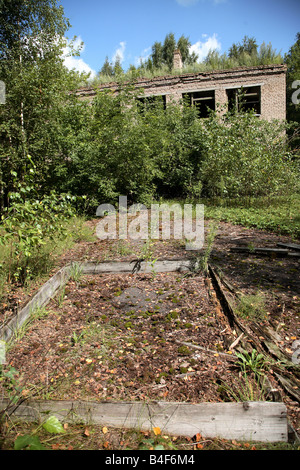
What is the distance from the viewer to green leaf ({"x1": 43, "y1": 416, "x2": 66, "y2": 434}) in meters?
1.55

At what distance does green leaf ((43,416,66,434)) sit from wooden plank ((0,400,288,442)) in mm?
129

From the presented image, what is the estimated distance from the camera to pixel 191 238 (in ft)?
17.2

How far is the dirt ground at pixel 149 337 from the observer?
200cm

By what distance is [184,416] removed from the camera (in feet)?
5.47

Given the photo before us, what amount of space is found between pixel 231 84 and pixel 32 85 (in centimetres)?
1190

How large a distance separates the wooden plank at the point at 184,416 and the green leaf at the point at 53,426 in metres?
0.13

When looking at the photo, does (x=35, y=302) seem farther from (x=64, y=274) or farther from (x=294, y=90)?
(x=294, y=90)

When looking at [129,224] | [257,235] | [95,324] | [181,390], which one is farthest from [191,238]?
[181,390]

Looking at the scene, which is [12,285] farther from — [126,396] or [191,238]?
[191,238]

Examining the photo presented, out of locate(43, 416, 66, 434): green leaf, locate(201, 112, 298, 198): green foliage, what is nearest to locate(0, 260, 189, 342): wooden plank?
locate(43, 416, 66, 434): green leaf

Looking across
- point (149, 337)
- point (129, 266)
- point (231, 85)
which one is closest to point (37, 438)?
point (149, 337)

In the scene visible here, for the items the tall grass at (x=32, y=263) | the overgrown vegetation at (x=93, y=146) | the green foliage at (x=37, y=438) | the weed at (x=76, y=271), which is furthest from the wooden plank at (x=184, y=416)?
the overgrown vegetation at (x=93, y=146)

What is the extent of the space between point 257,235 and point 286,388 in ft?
13.1

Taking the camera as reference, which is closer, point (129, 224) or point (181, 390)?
point (181, 390)
